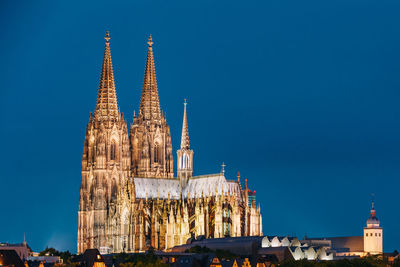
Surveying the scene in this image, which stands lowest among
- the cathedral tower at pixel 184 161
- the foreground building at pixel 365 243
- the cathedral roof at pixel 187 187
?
the foreground building at pixel 365 243

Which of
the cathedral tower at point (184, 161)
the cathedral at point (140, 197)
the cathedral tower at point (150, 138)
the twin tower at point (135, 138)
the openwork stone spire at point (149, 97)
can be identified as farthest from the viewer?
the openwork stone spire at point (149, 97)

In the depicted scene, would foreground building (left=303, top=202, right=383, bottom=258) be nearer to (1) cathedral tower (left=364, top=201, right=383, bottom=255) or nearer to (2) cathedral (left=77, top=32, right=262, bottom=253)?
(1) cathedral tower (left=364, top=201, right=383, bottom=255)

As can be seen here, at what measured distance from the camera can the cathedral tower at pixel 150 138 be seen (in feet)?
515

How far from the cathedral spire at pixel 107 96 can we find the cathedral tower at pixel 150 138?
25.9ft

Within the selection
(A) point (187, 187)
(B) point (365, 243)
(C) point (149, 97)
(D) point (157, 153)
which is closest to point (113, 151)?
(D) point (157, 153)

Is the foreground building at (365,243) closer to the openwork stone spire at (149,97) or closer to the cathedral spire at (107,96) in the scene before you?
the openwork stone spire at (149,97)

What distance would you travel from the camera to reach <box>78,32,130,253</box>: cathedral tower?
147250 millimetres

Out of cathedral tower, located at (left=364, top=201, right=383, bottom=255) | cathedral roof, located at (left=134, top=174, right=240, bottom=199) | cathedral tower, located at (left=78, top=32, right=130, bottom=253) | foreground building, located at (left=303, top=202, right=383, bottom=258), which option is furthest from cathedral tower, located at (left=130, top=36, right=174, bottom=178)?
cathedral tower, located at (left=364, top=201, right=383, bottom=255)

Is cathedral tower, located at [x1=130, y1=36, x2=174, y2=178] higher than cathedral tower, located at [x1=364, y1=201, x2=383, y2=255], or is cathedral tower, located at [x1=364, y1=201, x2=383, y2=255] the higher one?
cathedral tower, located at [x1=130, y1=36, x2=174, y2=178]

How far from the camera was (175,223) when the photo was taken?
14338 centimetres

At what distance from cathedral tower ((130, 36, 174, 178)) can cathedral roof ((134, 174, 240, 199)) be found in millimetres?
5240

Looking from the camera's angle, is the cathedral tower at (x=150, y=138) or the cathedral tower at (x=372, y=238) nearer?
the cathedral tower at (x=150, y=138)

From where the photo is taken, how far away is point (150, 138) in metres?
158

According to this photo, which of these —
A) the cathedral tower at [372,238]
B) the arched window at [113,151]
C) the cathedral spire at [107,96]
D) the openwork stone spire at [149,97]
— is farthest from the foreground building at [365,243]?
the cathedral spire at [107,96]
